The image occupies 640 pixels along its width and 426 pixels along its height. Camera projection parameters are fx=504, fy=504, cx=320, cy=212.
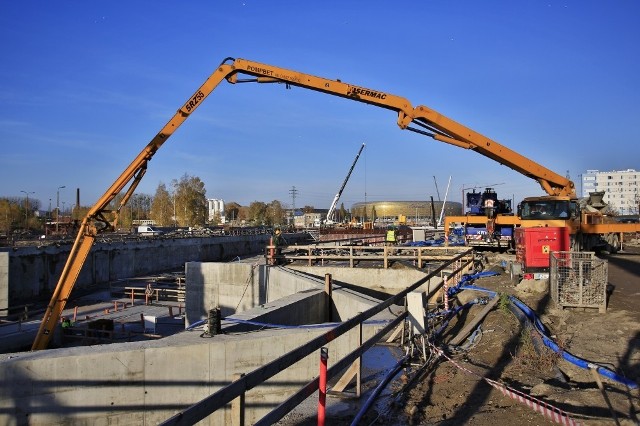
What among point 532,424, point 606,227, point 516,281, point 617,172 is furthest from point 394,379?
point 617,172

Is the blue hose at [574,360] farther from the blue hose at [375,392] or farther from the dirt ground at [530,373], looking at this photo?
the blue hose at [375,392]

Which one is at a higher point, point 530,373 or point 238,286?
point 530,373

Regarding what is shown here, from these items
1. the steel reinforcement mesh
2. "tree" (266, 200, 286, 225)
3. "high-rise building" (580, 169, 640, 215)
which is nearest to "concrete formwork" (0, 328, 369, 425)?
the steel reinforcement mesh

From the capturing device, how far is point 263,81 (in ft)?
58.5

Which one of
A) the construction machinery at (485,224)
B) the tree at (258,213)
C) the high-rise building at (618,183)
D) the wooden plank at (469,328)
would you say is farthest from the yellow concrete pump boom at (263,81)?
the high-rise building at (618,183)

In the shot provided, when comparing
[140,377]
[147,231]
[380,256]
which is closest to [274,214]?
[147,231]

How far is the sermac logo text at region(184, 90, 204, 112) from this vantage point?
17.4 metres

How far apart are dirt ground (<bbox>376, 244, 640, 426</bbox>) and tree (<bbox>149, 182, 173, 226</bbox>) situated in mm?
98557

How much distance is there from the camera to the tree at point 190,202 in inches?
3711

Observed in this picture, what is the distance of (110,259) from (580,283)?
3828 centimetres

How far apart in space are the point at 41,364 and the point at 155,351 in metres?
1.56

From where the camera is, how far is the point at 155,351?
770cm

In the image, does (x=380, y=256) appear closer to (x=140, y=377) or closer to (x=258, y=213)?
(x=140, y=377)

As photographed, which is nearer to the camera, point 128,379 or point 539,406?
point 539,406
